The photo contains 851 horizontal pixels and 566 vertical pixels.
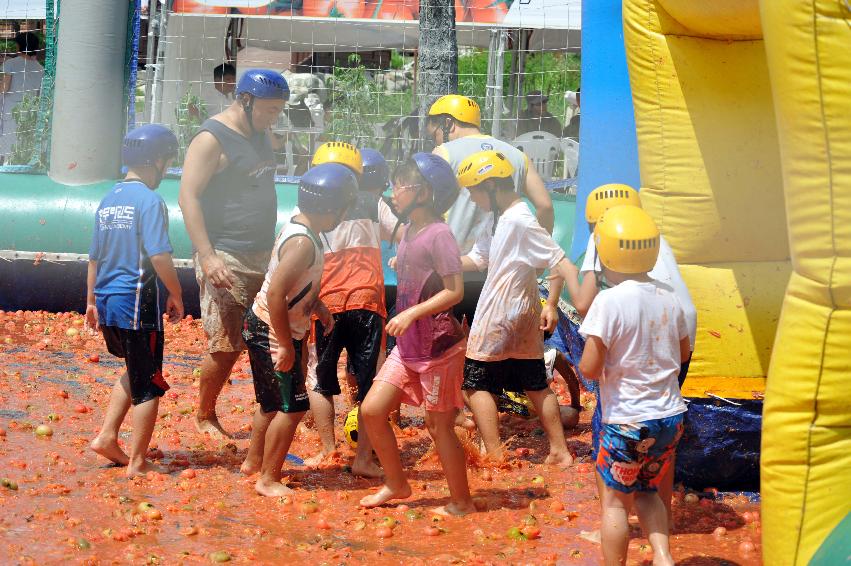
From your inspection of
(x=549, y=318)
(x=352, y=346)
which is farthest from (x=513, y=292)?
(x=352, y=346)

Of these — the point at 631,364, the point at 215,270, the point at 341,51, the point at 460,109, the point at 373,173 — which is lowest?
the point at 215,270

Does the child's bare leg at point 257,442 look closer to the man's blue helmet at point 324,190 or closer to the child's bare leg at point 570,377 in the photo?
the man's blue helmet at point 324,190

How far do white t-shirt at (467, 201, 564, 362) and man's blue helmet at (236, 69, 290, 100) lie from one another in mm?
1377

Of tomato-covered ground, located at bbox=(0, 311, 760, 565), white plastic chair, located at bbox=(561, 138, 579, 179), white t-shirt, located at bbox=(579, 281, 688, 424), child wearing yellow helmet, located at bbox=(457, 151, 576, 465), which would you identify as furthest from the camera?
white plastic chair, located at bbox=(561, 138, 579, 179)

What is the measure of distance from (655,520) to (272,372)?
1.94 metres

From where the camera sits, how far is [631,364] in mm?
4078

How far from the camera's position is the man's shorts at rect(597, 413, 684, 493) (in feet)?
13.3

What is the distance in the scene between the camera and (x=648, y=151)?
5.71 meters

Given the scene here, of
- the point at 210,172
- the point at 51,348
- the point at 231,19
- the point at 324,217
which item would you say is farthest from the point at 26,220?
the point at 231,19

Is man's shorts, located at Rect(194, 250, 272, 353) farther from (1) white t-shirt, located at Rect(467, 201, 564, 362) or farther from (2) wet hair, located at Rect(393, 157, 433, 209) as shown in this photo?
(2) wet hair, located at Rect(393, 157, 433, 209)

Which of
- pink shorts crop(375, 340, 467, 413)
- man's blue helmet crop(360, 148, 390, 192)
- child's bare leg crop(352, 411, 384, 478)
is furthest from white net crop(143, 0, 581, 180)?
pink shorts crop(375, 340, 467, 413)

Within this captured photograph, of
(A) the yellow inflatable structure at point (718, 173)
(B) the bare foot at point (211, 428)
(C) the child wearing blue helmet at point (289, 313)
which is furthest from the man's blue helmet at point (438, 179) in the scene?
(B) the bare foot at point (211, 428)

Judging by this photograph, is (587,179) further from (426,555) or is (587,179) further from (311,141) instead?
(311,141)

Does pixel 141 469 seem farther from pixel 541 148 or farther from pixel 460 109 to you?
pixel 541 148
